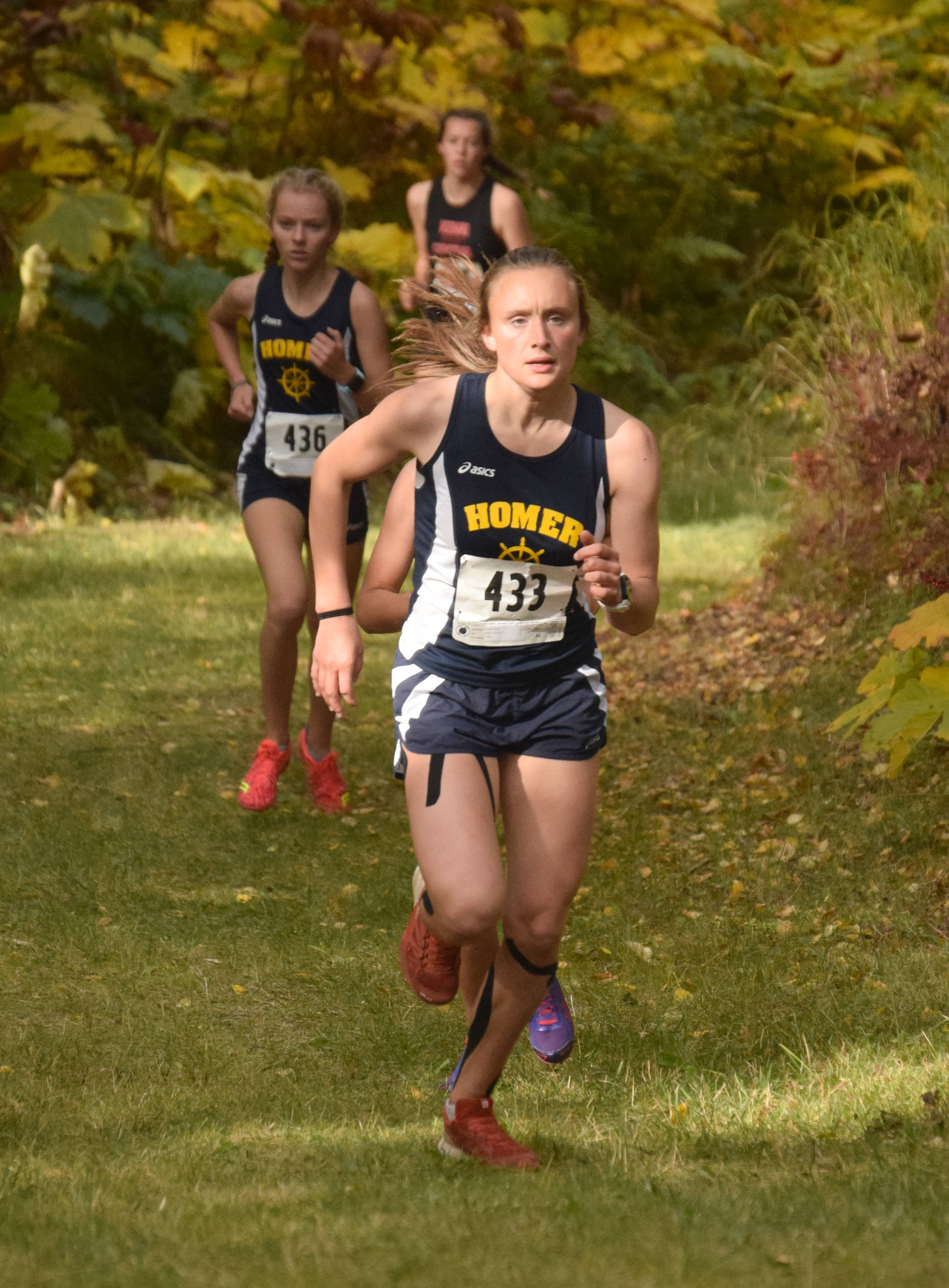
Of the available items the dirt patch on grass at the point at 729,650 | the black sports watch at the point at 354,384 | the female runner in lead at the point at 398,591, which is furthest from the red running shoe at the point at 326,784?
the female runner in lead at the point at 398,591

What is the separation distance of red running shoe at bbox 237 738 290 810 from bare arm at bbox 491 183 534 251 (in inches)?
117

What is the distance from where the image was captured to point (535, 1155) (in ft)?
11.4

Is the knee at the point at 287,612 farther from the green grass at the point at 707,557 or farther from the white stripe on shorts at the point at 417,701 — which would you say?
the green grass at the point at 707,557

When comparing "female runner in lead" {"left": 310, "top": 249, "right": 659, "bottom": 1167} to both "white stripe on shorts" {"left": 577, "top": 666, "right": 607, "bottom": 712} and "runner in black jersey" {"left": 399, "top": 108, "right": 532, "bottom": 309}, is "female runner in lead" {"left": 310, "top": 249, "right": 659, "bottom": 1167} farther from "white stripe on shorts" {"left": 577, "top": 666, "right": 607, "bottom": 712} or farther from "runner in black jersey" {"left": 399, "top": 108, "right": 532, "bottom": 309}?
"runner in black jersey" {"left": 399, "top": 108, "right": 532, "bottom": 309}

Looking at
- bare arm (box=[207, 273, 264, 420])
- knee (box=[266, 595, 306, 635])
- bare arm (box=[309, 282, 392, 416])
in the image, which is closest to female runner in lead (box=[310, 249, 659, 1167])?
bare arm (box=[309, 282, 392, 416])

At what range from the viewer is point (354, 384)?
5.66 metres

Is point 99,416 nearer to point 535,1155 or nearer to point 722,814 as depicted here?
point 722,814

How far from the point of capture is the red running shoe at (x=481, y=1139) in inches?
136

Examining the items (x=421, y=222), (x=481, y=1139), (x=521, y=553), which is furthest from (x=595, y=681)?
(x=421, y=222)

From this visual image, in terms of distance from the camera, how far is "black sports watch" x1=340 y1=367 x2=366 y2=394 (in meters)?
5.59

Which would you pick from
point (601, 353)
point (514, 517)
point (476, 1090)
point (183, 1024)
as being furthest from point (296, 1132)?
point (601, 353)

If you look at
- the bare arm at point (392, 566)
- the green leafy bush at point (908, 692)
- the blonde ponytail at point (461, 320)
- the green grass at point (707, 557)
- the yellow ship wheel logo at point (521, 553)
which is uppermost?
the blonde ponytail at point (461, 320)

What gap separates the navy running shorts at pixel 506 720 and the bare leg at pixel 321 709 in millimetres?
2480

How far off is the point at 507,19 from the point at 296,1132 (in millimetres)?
13921
